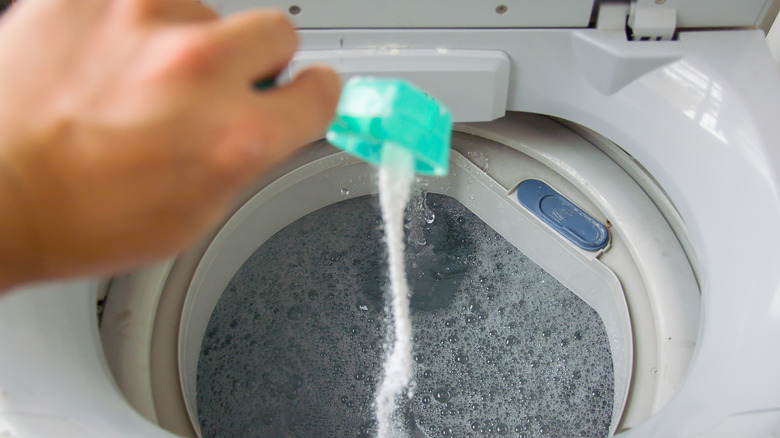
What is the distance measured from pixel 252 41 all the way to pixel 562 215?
0.63m

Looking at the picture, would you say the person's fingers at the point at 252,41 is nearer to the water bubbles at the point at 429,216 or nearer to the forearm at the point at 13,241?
the forearm at the point at 13,241

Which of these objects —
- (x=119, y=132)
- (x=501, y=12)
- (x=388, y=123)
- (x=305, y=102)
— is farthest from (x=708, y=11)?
(x=119, y=132)

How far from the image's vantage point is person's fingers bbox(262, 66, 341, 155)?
14.1 inches

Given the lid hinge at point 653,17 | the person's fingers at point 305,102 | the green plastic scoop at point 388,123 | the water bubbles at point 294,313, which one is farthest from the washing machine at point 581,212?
the person's fingers at point 305,102

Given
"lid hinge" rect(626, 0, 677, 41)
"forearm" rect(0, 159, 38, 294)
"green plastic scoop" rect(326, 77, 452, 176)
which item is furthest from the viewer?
"lid hinge" rect(626, 0, 677, 41)

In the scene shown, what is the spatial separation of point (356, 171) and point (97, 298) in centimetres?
41

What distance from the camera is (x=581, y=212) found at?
0.90 m

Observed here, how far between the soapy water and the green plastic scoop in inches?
17.9

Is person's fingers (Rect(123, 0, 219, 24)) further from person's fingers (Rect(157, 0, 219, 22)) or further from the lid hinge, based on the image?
the lid hinge

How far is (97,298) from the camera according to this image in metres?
0.76

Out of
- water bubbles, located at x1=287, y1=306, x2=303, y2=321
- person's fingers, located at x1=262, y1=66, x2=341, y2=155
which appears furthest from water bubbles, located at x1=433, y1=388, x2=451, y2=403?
person's fingers, located at x1=262, y1=66, x2=341, y2=155

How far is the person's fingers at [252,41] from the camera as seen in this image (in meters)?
0.34

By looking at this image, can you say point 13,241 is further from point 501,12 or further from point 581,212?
point 581,212

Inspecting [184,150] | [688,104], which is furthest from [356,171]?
[184,150]
